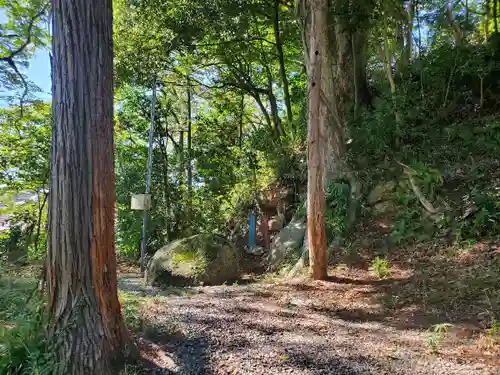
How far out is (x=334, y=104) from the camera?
26.0 feet

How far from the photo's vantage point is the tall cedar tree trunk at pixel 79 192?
2.35 metres

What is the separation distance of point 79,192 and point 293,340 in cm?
199

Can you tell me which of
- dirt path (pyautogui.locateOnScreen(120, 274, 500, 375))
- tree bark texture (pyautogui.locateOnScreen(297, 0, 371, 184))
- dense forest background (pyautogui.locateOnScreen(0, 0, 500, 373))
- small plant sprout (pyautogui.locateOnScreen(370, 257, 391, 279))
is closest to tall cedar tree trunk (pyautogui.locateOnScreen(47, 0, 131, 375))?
dirt path (pyautogui.locateOnScreen(120, 274, 500, 375))

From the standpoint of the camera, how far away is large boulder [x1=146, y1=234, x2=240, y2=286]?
20.5 feet

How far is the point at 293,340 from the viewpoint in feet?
10.3

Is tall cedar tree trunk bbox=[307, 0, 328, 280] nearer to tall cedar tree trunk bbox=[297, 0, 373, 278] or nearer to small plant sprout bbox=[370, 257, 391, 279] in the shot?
tall cedar tree trunk bbox=[297, 0, 373, 278]

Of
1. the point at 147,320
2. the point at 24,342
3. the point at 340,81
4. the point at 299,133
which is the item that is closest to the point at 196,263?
the point at 147,320

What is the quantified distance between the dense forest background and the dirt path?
63 cm

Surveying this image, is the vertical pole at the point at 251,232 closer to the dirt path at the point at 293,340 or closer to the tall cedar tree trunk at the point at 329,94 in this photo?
the tall cedar tree trunk at the point at 329,94

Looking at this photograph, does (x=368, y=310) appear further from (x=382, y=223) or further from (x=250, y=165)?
(x=250, y=165)

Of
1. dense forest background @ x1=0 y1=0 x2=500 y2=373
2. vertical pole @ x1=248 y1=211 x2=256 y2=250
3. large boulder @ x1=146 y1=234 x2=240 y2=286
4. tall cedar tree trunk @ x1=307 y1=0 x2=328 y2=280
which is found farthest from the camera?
vertical pole @ x1=248 y1=211 x2=256 y2=250

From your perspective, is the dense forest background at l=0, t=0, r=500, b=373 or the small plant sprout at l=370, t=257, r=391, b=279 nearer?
the small plant sprout at l=370, t=257, r=391, b=279

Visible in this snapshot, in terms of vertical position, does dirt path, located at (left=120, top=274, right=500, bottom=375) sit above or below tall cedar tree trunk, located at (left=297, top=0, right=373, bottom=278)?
below

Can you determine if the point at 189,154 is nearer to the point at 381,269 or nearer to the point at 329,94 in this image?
the point at 329,94
